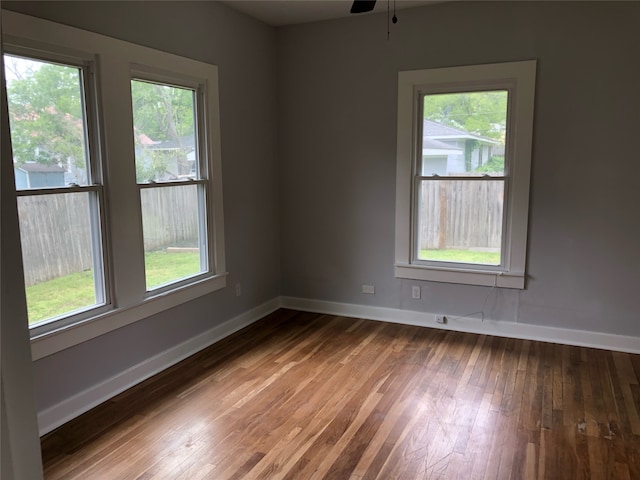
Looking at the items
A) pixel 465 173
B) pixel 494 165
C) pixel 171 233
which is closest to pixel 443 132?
pixel 465 173

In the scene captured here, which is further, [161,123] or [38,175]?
[161,123]

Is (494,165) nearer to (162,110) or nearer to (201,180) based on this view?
(201,180)

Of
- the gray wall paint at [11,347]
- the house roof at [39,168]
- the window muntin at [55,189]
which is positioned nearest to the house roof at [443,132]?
the window muntin at [55,189]

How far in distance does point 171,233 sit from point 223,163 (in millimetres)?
778

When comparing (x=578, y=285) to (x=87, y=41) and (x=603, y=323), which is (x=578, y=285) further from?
(x=87, y=41)

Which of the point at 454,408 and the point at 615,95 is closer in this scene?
the point at 454,408

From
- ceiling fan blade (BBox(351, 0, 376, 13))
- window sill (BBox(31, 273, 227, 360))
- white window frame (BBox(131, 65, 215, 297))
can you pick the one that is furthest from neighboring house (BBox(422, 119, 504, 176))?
window sill (BBox(31, 273, 227, 360))

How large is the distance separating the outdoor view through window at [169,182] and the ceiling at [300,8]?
3.04 feet

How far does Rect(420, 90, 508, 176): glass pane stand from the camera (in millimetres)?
3936

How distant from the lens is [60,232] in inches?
107

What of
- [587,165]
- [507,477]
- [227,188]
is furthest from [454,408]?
[227,188]

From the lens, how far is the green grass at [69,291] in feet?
8.64

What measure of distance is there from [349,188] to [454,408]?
7.37 feet

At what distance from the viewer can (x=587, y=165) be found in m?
3.67
